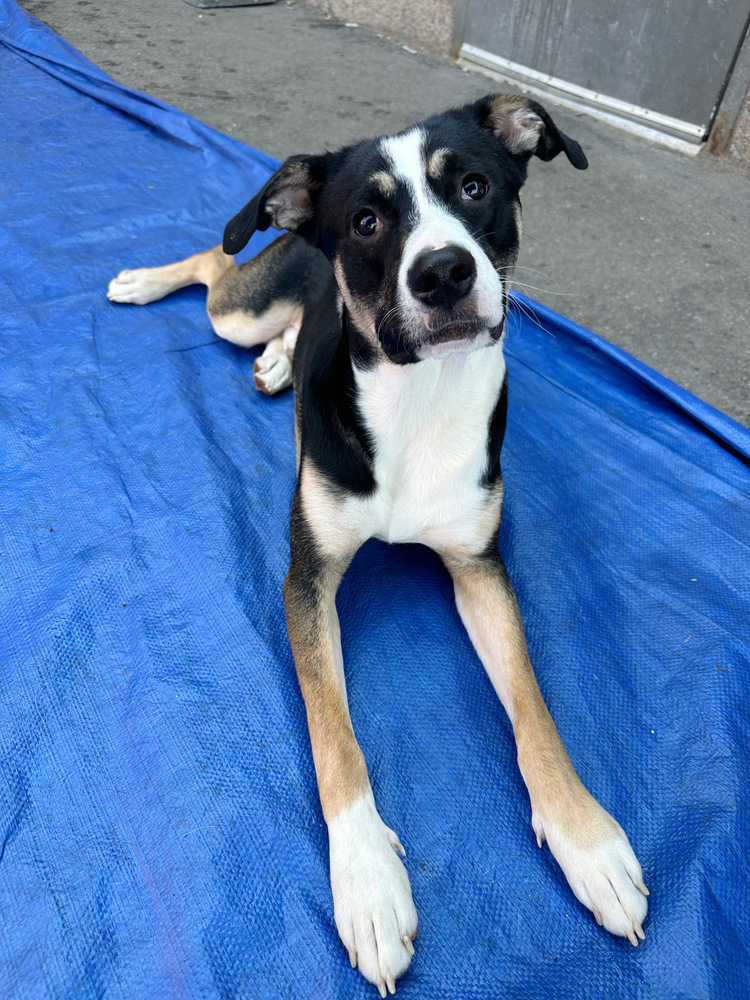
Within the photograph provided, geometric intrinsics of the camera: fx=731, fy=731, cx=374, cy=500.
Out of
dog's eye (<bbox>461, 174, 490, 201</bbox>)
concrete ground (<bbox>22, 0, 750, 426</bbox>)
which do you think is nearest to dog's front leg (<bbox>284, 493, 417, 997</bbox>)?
dog's eye (<bbox>461, 174, 490, 201</bbox>)

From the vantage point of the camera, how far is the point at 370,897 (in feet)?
5.51

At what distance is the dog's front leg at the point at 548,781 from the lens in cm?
173

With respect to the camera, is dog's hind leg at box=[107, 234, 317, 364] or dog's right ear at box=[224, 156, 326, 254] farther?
dog's hind leg at box=[107, 234, 317, 364]

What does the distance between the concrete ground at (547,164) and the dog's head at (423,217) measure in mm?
1954

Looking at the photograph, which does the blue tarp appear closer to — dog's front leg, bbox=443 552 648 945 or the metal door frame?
dog's front leg, bbox=443 552 648 945

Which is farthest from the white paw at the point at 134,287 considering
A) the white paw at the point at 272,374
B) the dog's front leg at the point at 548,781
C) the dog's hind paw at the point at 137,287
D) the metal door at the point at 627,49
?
the metal door at the point at 627,49

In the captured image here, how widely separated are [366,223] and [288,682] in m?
1.34

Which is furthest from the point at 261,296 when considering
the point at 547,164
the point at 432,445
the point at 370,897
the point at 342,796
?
the point at 547,164

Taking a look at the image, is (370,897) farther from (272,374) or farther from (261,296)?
(261,296)

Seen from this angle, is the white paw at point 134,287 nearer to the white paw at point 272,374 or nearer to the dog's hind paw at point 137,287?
the dog's hind paw at point 137,287

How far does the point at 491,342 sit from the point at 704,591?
50.7 inches

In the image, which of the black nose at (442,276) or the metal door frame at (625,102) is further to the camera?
the metal door frame at (625,102)

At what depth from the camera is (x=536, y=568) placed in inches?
104

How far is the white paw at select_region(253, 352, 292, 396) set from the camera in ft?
10.7
